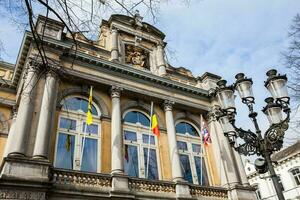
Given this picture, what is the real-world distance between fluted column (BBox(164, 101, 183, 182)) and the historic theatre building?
46mm

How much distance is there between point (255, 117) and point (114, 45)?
10.5 meters

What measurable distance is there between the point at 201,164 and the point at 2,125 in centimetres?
997

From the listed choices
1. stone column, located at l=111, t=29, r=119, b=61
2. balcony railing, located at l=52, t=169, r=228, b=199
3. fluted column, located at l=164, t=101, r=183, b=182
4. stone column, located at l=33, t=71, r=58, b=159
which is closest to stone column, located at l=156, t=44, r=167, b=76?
fluted column, located at l=164, t=101, r=183, b=182

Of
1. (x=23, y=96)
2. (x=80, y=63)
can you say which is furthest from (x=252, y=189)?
(x=23, y=96)

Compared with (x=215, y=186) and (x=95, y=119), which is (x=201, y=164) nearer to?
(x=215, y=186)

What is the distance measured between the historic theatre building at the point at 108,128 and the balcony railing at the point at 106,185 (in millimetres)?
37

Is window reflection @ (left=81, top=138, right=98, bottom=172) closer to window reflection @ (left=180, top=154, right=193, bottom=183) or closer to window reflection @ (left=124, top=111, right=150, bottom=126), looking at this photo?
window reflection @ (left=124, top=111, right=150, bottom=126)

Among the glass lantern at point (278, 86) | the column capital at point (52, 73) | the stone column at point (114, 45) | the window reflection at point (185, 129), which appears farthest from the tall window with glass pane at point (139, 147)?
the glass lantern at point (278, 86)

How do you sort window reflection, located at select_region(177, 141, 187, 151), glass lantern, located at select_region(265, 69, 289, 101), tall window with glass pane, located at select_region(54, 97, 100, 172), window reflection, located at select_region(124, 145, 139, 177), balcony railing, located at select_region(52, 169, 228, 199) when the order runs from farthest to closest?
window reflection, located at select_region(177, 141, 187, 151), window reflection, located at select_region(124, 145, 139, 177), tall window with glass pane, located at select_region(54, 97, 100, 172), balcony railing, located at select_region(52, 169, 228, 199), glass lantern, located at select_region(265, 69, 289, 101)

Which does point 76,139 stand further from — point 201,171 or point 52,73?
point 201,171

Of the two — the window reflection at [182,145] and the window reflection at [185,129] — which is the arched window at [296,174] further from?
the window reflection at [182,145]

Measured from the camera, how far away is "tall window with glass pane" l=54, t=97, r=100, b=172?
36.6 ft

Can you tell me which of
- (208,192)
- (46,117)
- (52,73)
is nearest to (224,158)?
(208,192)

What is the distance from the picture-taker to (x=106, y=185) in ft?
34.8
